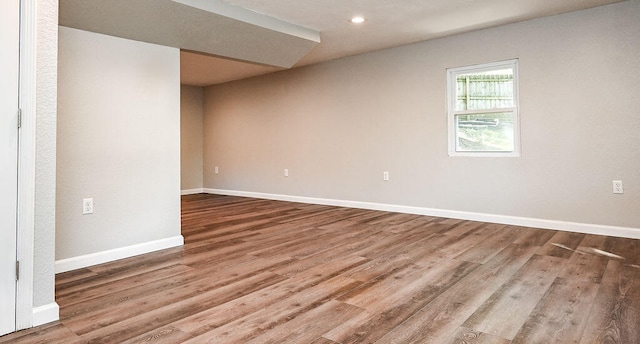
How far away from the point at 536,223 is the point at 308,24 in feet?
10.6

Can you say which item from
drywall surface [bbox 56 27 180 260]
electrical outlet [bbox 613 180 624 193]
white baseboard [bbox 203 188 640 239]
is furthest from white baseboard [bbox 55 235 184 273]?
electrical outlet [bbox 613 180 624 193]

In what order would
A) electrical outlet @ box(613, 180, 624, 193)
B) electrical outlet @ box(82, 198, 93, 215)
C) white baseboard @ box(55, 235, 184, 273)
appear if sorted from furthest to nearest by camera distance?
1. electrical outlet @ box(613, 180, 624, 193)
2. electrical outlet @ box(82, 198, 93, 215)
3. white baseboard @ box(55, 235, 184, 273)

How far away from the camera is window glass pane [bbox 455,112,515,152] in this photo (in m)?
4.18

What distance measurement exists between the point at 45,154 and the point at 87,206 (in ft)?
3.76

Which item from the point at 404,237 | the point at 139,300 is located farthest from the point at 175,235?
the point at 404,237

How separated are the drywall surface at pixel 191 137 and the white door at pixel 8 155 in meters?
5.74

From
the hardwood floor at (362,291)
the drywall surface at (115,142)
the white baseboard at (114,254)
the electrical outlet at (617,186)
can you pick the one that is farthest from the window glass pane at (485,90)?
the white baseboard at (114,254)

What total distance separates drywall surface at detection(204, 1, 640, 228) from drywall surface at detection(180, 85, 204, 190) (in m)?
1.04

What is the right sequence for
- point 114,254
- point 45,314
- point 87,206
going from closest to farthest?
1. point 45,314
2. point 87,206
3. point 114,254

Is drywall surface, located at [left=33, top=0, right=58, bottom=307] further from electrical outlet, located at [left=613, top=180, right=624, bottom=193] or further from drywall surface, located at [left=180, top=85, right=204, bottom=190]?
drywall surface, located at [left=180, top=85, right=204, bottom=190]

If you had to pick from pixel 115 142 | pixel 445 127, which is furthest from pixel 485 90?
pixel 115 142

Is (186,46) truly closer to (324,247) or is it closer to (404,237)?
(324,247)

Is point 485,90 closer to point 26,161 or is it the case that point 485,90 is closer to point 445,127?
point 445,127

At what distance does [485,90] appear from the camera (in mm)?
4320
